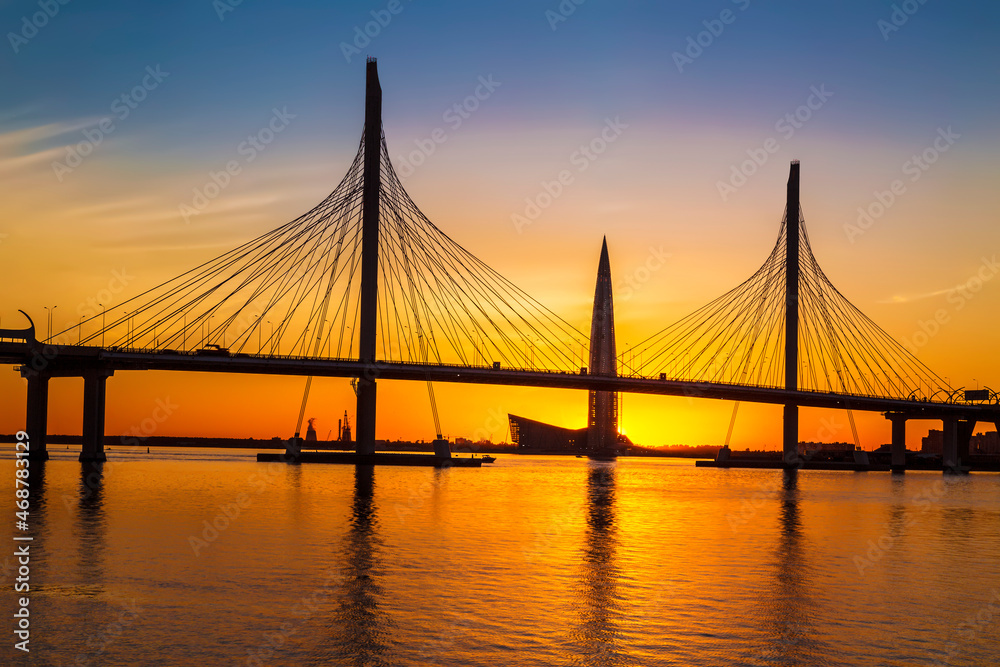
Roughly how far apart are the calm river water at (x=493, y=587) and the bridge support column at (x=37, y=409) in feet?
143

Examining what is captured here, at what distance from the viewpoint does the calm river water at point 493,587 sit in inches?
658

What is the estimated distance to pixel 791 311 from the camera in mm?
104750

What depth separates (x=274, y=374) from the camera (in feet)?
280

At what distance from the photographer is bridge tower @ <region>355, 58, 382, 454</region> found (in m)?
82.9

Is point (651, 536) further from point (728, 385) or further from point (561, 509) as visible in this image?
point (728, 385)

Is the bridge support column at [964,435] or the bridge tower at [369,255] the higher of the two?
the bridge tower at [369,255]

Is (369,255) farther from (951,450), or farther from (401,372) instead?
(951,450)

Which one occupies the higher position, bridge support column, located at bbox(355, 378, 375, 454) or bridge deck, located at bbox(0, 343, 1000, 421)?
bridge deck, located at bbox(0, 343, 1000, 421)

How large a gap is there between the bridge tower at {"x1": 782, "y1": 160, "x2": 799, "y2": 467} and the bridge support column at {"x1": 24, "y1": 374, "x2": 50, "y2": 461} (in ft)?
238

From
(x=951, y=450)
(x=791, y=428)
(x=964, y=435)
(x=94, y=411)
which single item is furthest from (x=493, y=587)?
(x=964, y=435)

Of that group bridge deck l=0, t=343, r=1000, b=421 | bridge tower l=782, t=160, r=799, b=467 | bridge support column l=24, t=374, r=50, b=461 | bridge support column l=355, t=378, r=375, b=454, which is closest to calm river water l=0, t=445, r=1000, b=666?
bridge deck l=0, t=343, r=1000, b=421

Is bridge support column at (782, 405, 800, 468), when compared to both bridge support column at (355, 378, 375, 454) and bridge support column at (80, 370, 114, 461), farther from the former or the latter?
bridge support column at (80, 370, 114, 461)

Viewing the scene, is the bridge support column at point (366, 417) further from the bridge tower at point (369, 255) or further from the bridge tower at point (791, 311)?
the bridge tower at point (791, 311)

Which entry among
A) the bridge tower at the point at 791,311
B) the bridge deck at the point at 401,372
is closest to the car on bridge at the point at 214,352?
the bridge deck at the point at 401,372
